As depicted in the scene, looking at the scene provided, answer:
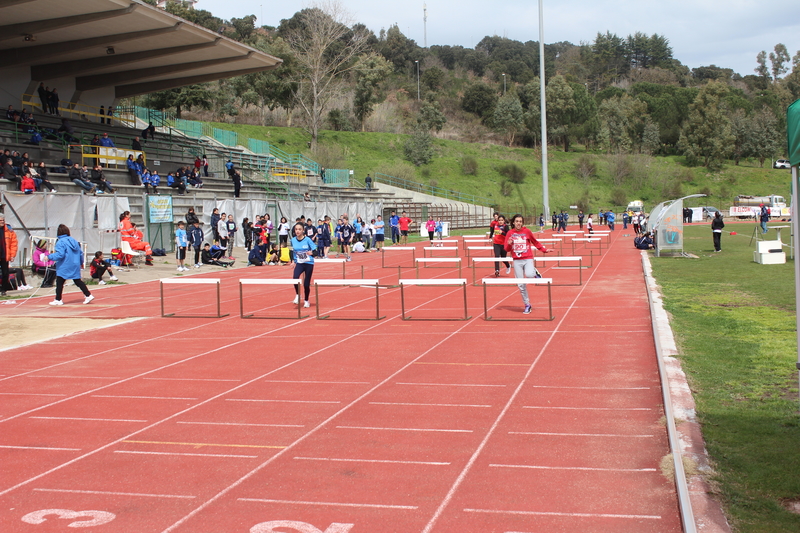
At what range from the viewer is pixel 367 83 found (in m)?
82.2

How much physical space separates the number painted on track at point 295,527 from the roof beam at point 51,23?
2906 centimetres

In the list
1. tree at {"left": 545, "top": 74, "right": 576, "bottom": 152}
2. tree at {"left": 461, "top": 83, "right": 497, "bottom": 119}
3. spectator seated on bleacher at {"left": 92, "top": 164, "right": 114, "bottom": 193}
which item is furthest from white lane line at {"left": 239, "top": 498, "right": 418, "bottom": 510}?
tree at {"left": 461, "top": 83, "right": 497, "bottom": 119}

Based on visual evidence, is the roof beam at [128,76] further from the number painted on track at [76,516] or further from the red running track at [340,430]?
the number painted on track at [76,516]

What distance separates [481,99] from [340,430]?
324 feet

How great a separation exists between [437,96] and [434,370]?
315 ft

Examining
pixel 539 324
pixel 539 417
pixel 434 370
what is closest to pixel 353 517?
pixel 539 417

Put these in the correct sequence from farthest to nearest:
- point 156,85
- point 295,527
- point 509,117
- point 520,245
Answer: point 509,117, point 156,85, point 520,245, point 295,527

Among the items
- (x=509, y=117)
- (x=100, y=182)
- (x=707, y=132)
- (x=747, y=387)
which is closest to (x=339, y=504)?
(x=747, y=387)

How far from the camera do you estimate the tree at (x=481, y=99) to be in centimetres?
10100

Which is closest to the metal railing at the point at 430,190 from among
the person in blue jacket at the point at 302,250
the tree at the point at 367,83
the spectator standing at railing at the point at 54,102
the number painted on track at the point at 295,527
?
the tree at the point at 367,83

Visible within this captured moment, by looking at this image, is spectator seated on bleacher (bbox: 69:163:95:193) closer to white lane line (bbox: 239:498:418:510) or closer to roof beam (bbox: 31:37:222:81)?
roof beam (bbox: 31:37:222:81)

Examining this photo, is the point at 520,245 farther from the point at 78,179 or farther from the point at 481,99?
the point at 481,99

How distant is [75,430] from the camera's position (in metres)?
7.05

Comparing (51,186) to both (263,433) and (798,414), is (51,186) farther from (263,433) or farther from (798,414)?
(798,414)
